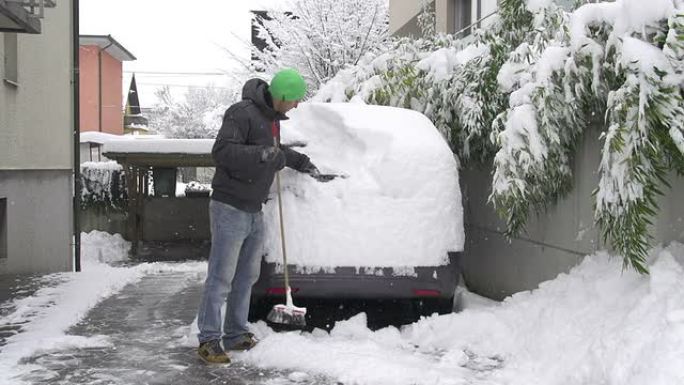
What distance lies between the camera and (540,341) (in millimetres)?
4391

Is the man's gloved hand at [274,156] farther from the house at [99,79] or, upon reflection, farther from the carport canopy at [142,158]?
the house at [99,79]

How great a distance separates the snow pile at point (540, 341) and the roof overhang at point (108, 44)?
31.7 meters

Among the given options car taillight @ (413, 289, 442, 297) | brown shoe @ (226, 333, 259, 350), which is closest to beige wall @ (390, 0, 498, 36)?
car taillight @ (413, 289, 442, 297)

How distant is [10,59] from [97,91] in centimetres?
3029

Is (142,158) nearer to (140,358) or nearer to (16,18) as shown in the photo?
(16,18)

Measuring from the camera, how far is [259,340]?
498 cm

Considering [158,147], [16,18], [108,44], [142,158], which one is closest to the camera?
[16,18]

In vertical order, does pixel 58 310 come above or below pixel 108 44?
below

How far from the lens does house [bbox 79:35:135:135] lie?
36.7 metres

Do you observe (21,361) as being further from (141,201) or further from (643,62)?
(141,201)

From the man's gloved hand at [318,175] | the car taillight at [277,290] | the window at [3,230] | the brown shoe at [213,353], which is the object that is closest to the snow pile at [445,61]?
the man's gloved hand at [318,175]

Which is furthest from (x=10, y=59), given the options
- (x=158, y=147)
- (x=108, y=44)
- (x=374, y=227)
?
(x=108, y=44)

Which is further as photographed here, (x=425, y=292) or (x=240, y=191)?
(x=425, y=292)

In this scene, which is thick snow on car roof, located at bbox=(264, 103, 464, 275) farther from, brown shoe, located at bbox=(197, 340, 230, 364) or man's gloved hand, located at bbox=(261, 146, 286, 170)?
brown shoe, located at bbox=(197, 340, 230, 364)
